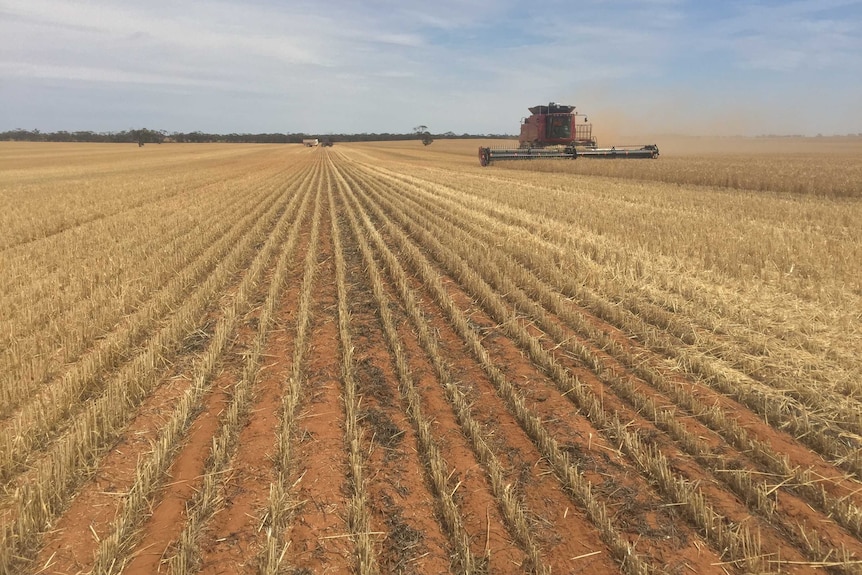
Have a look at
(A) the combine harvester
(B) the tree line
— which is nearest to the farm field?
(A) the combine harvester

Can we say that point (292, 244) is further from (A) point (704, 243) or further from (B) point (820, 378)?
(B) point (820, 378)

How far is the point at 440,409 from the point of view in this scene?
421 cm

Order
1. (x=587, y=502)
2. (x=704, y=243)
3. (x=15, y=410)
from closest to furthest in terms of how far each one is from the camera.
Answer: (x=587, y=502) → (x=15, y=410) → (x=704, y=243)

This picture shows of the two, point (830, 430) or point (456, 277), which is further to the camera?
point (456, 277)

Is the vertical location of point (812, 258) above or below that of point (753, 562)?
above

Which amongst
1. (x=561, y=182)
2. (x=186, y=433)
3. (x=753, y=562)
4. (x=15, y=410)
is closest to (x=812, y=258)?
(x=753, y=562)

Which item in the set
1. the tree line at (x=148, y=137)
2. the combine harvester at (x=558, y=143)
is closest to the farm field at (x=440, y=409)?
the combine harvester at (x=558, y=143)

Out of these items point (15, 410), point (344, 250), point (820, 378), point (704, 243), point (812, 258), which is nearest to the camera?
point (15, 410)

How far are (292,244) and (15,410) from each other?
6.94 meters

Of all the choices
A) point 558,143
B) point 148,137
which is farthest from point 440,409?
point 148,137

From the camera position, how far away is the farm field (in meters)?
2.76

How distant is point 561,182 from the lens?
70.7 ft

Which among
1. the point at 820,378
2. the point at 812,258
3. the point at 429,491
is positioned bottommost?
the point at 429,491

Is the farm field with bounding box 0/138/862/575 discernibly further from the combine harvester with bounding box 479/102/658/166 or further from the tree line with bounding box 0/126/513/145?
the tree line with bounding box 0/126/513/145
